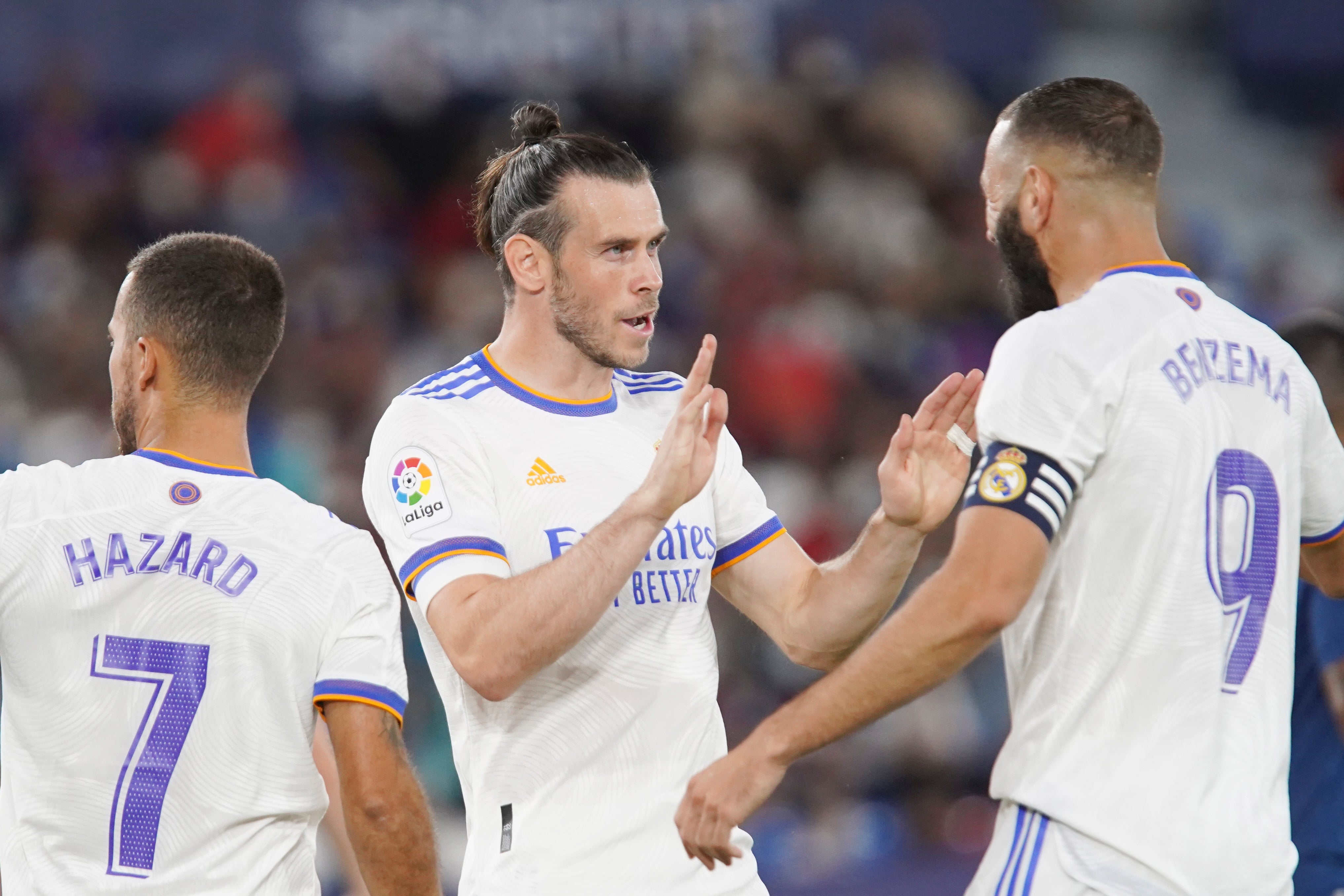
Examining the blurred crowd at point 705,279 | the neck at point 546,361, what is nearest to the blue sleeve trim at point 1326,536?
the neck at point 546,361

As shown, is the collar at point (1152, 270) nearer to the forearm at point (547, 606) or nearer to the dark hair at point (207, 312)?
the forearm at point (547, 606)

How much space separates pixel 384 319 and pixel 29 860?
7.40m

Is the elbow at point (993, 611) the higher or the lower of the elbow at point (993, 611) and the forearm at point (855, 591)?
the higher

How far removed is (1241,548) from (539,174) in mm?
2014

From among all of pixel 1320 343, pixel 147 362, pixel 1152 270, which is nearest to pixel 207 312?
pixel 147 362

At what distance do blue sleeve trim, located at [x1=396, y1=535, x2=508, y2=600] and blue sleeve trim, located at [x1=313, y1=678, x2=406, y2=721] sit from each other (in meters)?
0.33

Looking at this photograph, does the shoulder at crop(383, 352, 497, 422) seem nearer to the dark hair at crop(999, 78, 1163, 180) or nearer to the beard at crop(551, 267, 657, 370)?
the beard at crop(551, 267, 657, 370)

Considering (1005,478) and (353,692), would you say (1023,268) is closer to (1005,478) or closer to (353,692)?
(1005,478)

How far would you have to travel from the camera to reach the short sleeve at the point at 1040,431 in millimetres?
3070

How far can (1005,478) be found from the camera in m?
3.09

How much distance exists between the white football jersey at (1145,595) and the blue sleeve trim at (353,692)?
1.32 metres

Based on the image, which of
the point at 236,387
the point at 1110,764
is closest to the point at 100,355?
the point at 236,387

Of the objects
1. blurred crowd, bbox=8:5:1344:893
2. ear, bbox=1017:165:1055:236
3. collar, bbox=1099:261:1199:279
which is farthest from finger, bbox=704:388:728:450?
blurred crowd, bbox=8:5:1344:893

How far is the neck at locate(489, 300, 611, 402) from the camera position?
404cm
